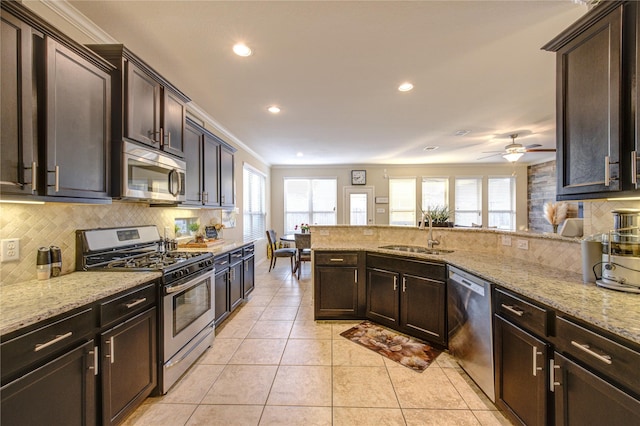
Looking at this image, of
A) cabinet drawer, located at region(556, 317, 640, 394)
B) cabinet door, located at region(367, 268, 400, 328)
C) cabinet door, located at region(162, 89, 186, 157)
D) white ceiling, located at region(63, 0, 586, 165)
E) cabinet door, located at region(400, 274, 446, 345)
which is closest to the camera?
cabinet drawer, located at region(556, 317, 640, 394)

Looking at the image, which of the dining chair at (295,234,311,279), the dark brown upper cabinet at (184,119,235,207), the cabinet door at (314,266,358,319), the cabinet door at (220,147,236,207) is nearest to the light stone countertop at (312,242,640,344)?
the cabinet door at (314,266,358,319)

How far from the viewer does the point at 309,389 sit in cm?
190

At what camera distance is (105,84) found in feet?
5.65

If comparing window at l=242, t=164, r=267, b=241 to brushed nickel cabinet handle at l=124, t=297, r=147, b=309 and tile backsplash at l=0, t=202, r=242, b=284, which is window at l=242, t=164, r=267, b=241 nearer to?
tile backsplash at l=0, t=202, r=242, b=284

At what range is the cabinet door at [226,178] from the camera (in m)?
3.64

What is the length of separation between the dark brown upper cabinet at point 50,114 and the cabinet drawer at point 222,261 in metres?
1.21

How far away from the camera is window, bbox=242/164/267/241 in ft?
17.7

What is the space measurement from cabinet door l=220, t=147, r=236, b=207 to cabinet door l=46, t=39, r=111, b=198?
1.89 meters

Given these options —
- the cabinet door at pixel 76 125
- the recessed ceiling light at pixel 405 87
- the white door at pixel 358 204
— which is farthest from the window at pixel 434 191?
the cabinet door at pixel 76 125

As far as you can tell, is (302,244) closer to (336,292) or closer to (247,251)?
(247,251)

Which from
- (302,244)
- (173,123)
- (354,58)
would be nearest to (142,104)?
(173,123)

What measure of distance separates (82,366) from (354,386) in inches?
65.8

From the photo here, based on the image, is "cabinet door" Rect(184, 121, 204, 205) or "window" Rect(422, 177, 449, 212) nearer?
"cabinet door" Rect(184, 121, 204, 205)

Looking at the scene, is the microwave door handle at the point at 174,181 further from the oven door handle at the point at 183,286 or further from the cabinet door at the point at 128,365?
the cabinet door at the point at 128,365
